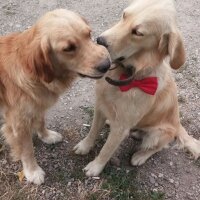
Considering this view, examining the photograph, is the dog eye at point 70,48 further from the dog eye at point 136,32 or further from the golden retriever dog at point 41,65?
the dog eye at point 136,32

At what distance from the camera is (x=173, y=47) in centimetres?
290

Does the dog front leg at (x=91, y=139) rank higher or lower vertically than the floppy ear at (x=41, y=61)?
lower

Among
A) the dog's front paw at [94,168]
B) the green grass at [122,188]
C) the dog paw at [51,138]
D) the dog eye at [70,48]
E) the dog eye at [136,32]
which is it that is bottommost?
the green grass at [122,188]

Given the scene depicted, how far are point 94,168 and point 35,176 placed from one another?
1.79ft

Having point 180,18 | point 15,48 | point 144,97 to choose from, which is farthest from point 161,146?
point 180,18

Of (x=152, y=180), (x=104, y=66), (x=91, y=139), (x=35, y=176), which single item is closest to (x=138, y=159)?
(x=152, y=180)

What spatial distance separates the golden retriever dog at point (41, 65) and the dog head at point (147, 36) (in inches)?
5.3

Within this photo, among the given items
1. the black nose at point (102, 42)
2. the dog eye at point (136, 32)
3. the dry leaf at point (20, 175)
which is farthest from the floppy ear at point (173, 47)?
the dry leaf at point (20, 175)

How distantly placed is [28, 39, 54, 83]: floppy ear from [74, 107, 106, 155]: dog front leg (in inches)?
37.3

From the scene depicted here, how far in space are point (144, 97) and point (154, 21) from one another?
2.27ft

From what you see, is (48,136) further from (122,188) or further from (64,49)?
(64,49)

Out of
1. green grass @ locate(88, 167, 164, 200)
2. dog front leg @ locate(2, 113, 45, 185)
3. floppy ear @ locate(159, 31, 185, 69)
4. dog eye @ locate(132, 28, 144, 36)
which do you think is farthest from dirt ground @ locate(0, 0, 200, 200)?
dog eye @ locate(132, 28, 144, 36)

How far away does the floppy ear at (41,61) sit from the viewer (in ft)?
9.26

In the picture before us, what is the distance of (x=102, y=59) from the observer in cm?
290
